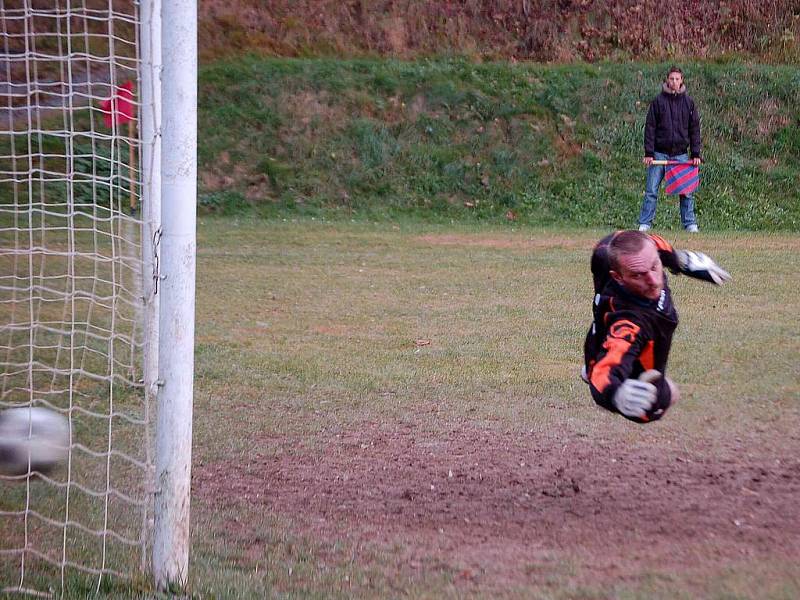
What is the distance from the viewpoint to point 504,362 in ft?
27.5

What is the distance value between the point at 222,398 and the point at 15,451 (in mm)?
2547

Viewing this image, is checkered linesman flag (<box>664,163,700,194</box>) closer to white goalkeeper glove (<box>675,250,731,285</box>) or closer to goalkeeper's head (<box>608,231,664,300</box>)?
white goalkeeper glove (<box>675,250,731,285</box>)

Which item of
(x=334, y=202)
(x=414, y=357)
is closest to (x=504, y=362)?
(x=414, y=357)

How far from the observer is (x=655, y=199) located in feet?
52.4

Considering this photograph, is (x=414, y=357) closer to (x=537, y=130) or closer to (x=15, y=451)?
(x=15, y=451)

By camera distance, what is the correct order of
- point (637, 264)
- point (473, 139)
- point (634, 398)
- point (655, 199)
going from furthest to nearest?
1. point (473, 139)
2. point (655, 199)
3. point (637, 264)
4. point (634, 398)

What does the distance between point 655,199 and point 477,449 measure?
424 inches

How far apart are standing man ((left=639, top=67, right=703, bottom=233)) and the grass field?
13.7 ft

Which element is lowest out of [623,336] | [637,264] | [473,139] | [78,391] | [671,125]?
[78,391]

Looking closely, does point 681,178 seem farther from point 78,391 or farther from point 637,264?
point 637,264

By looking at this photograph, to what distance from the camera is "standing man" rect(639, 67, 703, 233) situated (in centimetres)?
1605

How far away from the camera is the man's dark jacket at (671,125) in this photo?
53.2 feet

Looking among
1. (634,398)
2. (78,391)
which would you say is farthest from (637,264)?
(78,391)

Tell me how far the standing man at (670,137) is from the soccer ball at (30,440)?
1258cm
